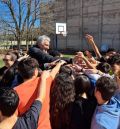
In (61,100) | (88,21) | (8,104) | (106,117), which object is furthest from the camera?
(88,21)

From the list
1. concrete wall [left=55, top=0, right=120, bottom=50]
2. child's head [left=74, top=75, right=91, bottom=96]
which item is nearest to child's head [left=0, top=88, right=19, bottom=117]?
child's head [left=74, top=75, right=91, bottom=96]

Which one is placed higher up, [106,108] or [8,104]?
[8,104]

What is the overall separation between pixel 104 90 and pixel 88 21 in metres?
41.6

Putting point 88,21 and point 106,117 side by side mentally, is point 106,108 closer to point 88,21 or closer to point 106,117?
point 106,117

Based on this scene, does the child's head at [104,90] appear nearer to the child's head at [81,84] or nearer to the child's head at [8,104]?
the child's head at [81,84]

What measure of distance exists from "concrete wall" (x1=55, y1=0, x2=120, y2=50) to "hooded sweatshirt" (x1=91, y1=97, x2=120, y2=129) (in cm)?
3639

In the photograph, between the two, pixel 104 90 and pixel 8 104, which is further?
pixel 104 90

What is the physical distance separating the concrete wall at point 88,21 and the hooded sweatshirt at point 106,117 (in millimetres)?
36394

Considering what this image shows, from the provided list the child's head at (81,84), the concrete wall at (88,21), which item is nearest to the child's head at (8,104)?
the child's head at (81,84)

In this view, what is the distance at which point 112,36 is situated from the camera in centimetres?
4084

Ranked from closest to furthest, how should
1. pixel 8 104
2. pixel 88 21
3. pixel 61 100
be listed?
pixel 8 104 → pixel 61 100 → pixel 88 21

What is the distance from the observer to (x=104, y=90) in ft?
12.7

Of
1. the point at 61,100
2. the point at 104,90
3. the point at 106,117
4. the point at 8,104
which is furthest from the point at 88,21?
the point at 8,104

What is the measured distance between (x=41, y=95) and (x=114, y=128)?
0.86m
